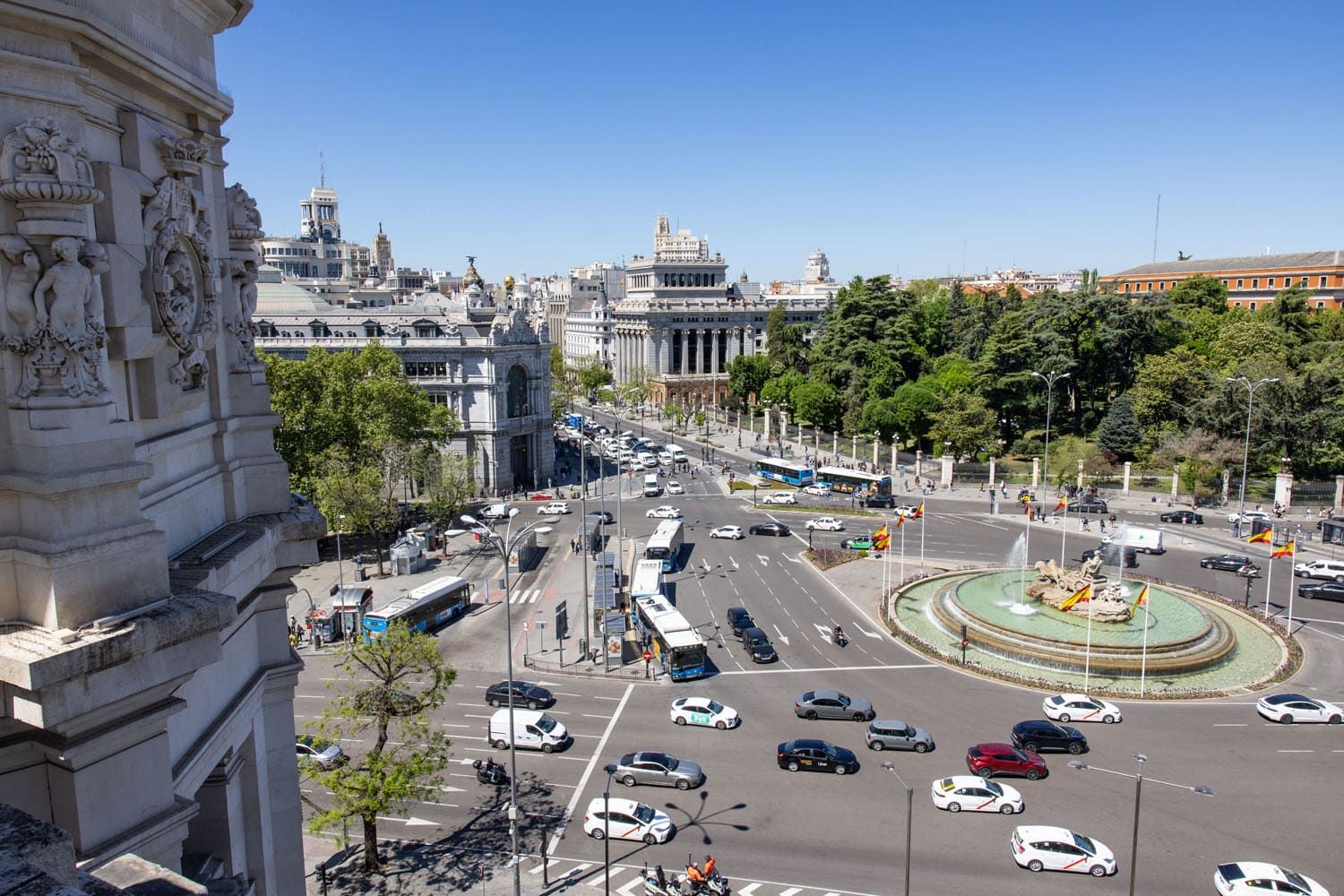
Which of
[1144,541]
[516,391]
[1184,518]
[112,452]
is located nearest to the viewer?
[112,452]

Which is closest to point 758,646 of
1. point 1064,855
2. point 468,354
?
point 1064,855

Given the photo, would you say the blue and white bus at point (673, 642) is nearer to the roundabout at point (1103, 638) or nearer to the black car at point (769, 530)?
the roundabout at point (1103, 638)

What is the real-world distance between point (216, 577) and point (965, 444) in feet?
220

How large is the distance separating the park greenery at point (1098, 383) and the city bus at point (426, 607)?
4305cm

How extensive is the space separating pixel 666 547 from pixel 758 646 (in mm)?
13505

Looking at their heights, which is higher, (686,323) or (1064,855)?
(686,323)

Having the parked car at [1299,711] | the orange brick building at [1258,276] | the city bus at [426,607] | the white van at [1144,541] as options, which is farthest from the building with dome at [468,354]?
the orange brick building at [1258,276]

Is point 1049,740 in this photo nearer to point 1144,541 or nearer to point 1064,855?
point 1064,855

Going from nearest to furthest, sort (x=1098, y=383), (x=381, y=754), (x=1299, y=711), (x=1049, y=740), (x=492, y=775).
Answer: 1. (x=381, y=754)
2. (x=492, y=775)
3. (x=1049, y=740)
4. (x=1299, y=711)
5. (x=1098, y=383)

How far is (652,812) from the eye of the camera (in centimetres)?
2162

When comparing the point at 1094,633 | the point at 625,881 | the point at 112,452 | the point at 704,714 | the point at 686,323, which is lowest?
the point at 625,881

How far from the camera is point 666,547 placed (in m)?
46.2

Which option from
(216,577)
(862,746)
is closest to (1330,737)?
(862,746)

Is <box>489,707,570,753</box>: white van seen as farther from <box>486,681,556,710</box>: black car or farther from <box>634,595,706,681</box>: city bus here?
<box>634,595,706,681</box>: city bus
